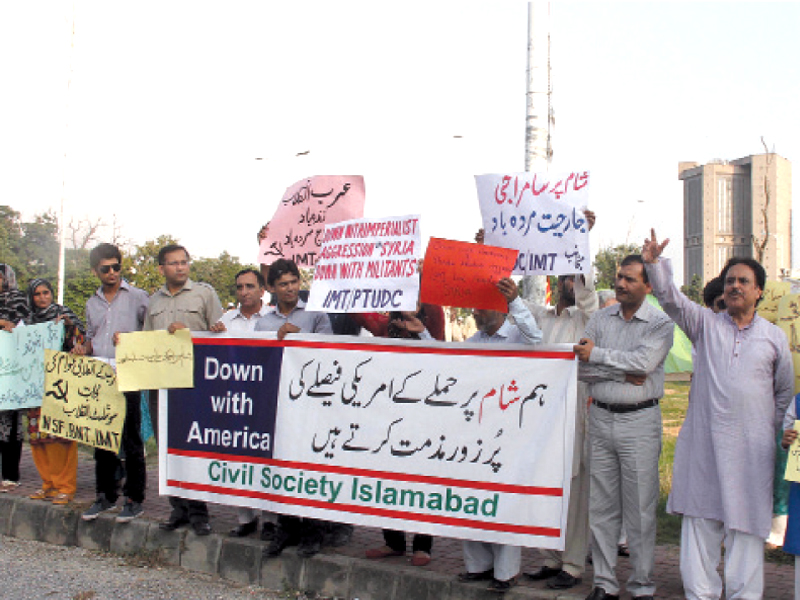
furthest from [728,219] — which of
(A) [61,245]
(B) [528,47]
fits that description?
(B) [528,47]

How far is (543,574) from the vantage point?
16.1 ft

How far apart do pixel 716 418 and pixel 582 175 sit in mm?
1554

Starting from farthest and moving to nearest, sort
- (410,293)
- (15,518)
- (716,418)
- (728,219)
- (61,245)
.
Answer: (728,219), (61,245), (15,518), (410,293), (716,418)

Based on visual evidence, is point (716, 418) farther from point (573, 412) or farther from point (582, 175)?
point (582, 175)

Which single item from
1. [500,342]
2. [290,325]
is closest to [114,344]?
[290,325]

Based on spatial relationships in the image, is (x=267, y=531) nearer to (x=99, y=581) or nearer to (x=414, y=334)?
(x=99, y=581)

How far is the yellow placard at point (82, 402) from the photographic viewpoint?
6.09 m

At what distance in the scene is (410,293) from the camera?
5004mm

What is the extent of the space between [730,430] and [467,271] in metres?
1.58

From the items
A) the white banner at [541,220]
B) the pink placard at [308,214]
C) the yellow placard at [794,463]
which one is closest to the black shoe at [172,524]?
the pink placard at [308,214]

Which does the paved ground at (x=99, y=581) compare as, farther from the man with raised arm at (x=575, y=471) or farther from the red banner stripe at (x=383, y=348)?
the man with raised arm at (x=575, y=471)

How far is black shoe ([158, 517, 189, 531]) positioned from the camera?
5867 mm

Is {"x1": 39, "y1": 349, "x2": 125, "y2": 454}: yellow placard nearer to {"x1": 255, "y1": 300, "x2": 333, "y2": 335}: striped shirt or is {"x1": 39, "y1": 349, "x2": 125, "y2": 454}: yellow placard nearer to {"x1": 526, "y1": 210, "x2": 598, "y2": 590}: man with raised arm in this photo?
{"x1": 255, "y1": 300, "x2": 333, "y2": 335}: striped shirt

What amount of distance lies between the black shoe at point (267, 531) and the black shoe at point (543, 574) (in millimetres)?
1758
